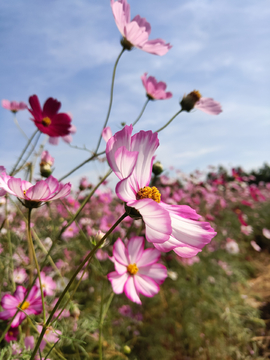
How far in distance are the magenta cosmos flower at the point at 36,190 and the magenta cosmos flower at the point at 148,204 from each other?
80 mm

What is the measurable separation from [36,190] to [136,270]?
1.37ft

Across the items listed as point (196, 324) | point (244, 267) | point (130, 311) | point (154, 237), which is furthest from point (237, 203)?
point (154, 237)

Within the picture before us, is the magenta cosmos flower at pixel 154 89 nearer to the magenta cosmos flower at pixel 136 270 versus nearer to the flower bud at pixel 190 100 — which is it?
the flower bud at pixel 190 100

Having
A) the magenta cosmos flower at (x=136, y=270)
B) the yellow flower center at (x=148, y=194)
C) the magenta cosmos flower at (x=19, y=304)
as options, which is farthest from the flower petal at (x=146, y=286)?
the yellow flower center at (x=148, y=194)

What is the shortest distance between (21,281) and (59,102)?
0.60m

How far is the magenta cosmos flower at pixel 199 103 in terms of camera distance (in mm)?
727

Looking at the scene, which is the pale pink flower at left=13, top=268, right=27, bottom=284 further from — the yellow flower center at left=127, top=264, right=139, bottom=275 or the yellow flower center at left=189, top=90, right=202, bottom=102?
the yellow flower center at left=189, top=90, right=202, bottom=102

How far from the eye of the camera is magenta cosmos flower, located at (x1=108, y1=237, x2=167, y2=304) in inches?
22.7

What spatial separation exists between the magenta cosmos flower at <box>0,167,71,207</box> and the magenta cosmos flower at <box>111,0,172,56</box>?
40 cm

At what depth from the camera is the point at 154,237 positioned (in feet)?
0.80

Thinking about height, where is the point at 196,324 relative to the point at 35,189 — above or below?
below

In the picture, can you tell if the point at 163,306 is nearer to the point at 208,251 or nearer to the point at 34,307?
the point at 208,251

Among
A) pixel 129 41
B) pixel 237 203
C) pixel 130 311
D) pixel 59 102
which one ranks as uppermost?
pixel 129 41

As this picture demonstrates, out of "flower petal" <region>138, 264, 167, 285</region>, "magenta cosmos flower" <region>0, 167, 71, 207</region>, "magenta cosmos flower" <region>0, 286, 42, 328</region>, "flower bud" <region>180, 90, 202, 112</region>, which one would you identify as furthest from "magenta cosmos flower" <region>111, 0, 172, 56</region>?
"magenta cosmos flower" <region>0, 286, 42, 328</region>
